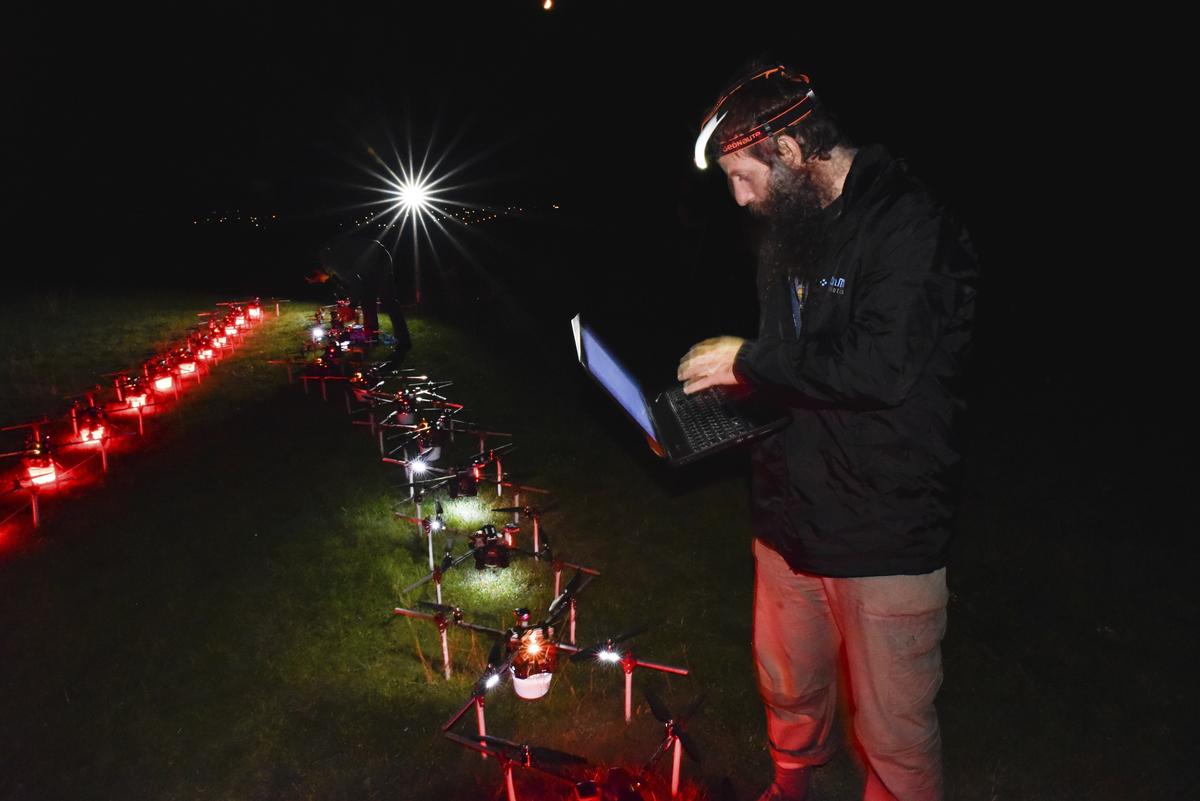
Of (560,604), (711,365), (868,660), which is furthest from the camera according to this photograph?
(560,604)

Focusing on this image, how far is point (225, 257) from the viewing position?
29312 mm

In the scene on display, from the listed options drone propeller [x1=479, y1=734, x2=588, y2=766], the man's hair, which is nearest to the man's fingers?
the man's hair

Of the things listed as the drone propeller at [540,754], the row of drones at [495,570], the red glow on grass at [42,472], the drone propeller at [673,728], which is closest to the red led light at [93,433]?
the red glow on grass at [42,472]

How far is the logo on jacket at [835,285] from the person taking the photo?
223 cm

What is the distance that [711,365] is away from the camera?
7.84 ft

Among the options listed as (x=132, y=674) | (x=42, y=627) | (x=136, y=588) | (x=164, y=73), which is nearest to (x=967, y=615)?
(x=132, y=674)

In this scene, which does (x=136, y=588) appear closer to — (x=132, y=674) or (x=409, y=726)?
(x=132, y=674)

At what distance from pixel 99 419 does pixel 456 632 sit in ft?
18.6

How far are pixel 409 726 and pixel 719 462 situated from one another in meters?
4.50

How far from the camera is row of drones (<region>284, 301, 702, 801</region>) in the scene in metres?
3.36

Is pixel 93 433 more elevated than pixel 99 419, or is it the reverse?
pixel 99 419

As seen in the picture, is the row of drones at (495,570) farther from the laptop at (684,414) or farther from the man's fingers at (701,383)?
the man's fingers at (701,383)

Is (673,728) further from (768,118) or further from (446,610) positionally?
(768,118)

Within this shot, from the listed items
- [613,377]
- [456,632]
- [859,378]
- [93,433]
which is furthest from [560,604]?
[93,433]
